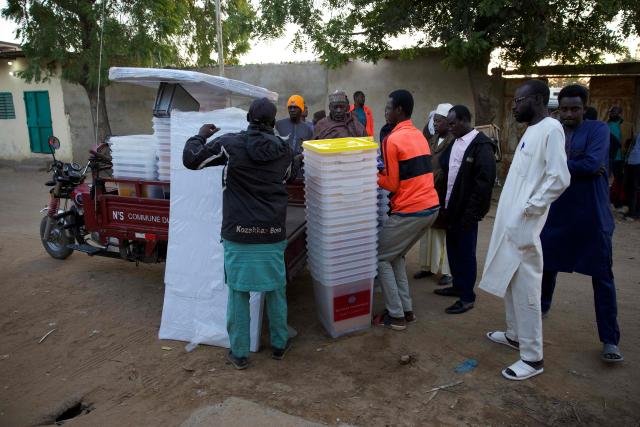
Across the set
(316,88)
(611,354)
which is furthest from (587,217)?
(316,88)

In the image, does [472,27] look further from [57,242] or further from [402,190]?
[57,242]

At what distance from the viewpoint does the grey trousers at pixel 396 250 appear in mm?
3787

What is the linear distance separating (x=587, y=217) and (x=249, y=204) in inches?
90.3

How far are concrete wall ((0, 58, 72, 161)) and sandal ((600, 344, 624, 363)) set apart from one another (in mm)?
13787

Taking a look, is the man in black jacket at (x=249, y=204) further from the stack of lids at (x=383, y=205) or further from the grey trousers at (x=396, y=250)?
the stack of lids at (x=383, y=205)

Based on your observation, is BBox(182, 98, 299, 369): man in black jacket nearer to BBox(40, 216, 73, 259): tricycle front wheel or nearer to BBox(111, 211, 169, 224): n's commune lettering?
BBox(111, 211, 169, 224): n's commune lettering

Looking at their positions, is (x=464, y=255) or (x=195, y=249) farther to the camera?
(x=464, y=255)

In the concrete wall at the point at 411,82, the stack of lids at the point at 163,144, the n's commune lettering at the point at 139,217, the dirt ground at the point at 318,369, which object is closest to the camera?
the dirt ground at the point at 318,369

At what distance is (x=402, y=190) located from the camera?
3.76m

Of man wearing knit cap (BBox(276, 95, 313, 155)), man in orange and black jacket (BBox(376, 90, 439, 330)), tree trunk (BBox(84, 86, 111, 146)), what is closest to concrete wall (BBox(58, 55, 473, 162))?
tree trunk (BBox(84, 86, 111, 146))

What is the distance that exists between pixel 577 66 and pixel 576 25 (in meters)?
1.12

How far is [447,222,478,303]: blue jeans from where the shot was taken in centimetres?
421

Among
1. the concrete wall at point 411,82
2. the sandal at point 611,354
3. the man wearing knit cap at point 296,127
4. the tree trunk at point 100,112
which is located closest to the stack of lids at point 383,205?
the sandal at point 611,354

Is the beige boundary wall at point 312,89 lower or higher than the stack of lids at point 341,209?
higher
